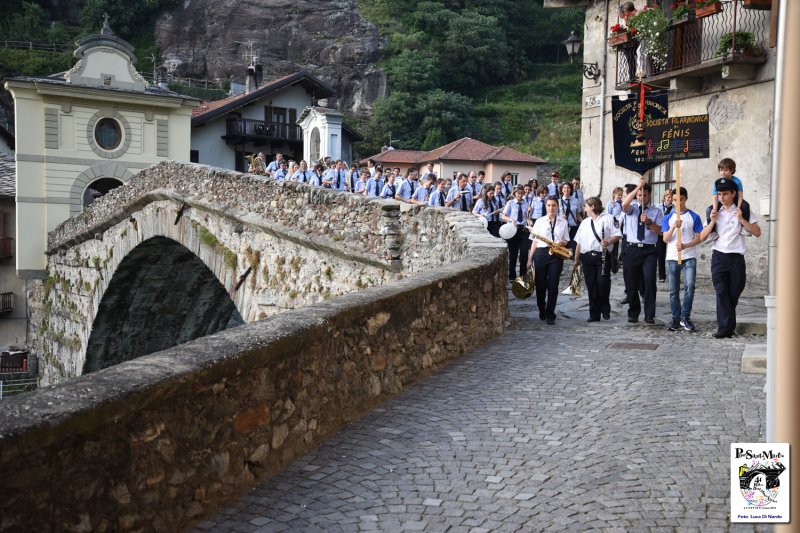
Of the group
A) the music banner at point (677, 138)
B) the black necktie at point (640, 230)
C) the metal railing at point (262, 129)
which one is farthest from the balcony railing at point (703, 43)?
the metal railing at point (262, 129)

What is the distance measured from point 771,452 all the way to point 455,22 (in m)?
64.1

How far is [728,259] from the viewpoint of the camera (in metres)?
8.62

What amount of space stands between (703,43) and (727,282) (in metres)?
7.54

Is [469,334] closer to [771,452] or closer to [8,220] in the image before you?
[771,452]

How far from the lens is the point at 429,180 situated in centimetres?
1584

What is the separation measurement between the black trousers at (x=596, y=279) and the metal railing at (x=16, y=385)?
895 inches

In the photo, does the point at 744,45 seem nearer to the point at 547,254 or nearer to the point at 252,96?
the point at 547,254

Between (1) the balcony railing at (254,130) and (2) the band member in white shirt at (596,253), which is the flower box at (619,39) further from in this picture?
(1) the balcony railing at (254,130)

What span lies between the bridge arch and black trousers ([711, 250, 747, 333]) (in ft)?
47.8

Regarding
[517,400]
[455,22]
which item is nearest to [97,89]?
[517,400]

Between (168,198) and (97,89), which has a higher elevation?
(97,89)

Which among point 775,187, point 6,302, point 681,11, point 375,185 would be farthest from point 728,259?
point 6,302

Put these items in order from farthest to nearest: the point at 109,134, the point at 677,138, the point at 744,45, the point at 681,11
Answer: the point at 109,134, the point at 681,11, the point at 744,45, the point at 677,138

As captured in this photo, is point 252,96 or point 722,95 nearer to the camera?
point 722,95
